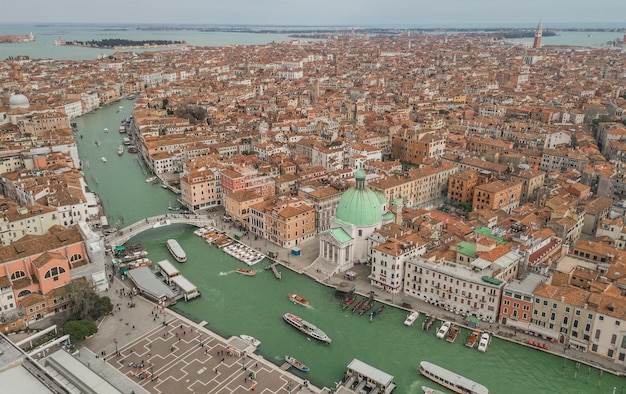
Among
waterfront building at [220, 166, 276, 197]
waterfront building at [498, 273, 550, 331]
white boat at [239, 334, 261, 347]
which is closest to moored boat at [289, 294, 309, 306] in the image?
white boat at [239, 334, 261, 347]

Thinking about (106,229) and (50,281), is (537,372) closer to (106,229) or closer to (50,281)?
(50,281)

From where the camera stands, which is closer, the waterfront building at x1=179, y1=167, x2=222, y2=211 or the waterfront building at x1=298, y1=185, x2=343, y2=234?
the waterfront building at x1=298, y1=185, x2=343, y2=234

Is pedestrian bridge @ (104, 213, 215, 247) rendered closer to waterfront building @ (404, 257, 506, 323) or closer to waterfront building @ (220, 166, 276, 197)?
waterfront building @ (220, 166, 276, 197)

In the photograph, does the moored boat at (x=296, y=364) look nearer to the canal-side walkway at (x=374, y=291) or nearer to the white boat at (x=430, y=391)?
the white boat at (x=430, y=391)

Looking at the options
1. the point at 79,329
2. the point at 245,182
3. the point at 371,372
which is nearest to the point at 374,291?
the point at 371,372

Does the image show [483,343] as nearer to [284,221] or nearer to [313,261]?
[313,261]

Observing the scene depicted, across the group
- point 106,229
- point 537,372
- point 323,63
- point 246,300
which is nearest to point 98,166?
point 106,229
